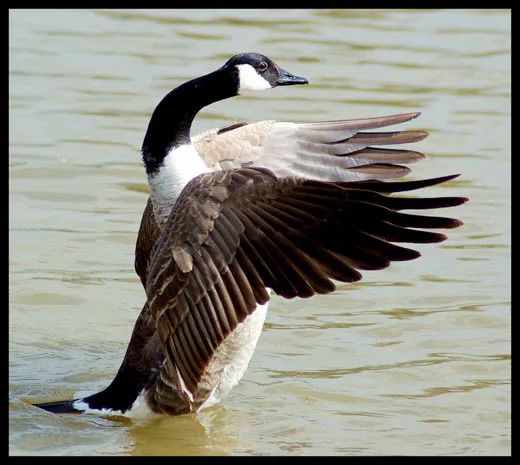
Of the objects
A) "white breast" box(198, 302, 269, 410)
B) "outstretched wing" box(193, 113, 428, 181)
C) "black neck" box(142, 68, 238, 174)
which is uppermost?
"black neck" box(142, 68, 238, 174)

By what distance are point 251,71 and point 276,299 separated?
2658mm

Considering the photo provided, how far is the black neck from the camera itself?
7383 mm

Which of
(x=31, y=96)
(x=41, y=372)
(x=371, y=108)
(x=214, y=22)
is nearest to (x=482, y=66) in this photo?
(x=371, y=108)

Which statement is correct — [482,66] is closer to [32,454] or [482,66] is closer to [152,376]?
[152,376]

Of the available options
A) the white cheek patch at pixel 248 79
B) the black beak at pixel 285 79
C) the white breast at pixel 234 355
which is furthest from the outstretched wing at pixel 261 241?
the black beak at pixel 285 79

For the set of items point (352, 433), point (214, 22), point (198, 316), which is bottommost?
point (352, 433)

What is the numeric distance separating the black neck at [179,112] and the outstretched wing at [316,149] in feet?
2.38

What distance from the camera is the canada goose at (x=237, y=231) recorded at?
6.37 m

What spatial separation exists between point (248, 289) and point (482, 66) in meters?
9.64

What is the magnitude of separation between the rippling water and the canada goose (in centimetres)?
43

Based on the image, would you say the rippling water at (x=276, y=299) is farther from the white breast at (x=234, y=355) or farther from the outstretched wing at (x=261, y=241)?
the outstretched wing at (x=261, y=241)

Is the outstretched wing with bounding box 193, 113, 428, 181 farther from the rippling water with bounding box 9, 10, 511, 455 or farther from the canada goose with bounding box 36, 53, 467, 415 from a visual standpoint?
the rippling water with bounding box 9, 10, 511, 455

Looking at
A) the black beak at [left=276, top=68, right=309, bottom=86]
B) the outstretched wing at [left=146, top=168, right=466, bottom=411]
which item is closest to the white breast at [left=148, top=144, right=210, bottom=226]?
the outstretched wing at [left=146, top=168, right=466, bottom=411]

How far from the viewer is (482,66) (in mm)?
15469
